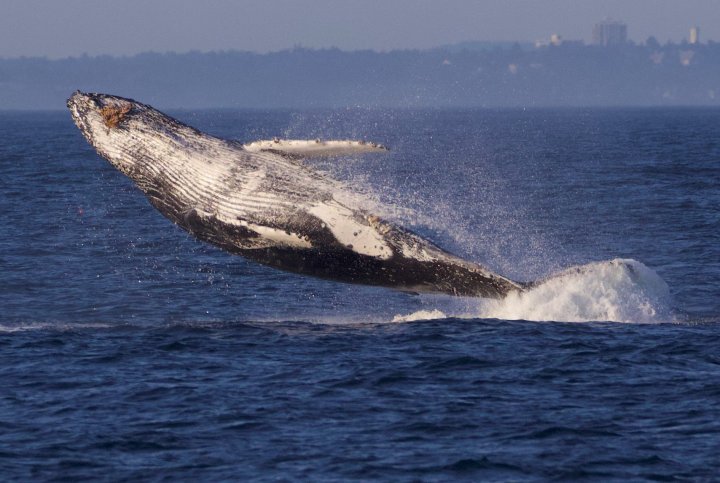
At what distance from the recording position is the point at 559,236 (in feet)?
141

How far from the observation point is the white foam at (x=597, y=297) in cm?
2267

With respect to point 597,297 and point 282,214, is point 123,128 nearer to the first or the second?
point 282,214

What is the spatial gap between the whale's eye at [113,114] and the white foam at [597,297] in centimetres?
809

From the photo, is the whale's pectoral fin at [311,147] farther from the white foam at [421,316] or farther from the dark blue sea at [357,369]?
the white foam at [421,316]

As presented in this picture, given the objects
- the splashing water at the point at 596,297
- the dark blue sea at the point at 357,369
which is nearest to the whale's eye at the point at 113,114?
the dark blue sea at the point at 357,369

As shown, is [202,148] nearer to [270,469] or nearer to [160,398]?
[160,398]

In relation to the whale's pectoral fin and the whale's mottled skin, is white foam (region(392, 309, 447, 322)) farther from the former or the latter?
the whale's pectoral fin

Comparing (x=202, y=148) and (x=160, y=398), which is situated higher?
(x=202, y=148)

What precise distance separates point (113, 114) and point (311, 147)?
3.85 meters

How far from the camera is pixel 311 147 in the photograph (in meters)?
22.2

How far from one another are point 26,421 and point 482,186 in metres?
52.0

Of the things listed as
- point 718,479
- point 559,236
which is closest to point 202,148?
point 718,479

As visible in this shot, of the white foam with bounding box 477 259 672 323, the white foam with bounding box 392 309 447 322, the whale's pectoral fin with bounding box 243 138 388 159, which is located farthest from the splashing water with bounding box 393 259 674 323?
the whale's pectoral fin with bounding box 243 138 388 159

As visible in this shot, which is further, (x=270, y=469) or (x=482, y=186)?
(x=482, y=186)
